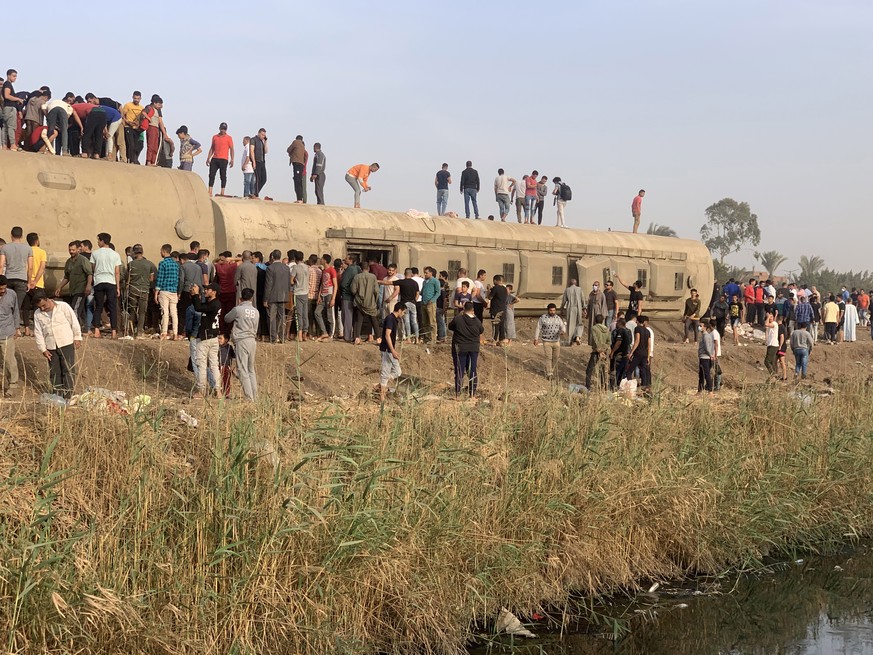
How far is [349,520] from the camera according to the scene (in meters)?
7.55

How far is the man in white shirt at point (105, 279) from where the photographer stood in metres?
15.5

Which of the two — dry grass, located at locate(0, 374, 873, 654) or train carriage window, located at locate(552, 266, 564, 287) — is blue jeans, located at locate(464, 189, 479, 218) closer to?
train carriage window, located at locate(552, 266, 564, 287)

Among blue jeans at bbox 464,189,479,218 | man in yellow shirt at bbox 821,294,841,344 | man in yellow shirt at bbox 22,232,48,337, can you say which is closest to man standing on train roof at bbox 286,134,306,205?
blue jeans at bbox 464,189,479,218

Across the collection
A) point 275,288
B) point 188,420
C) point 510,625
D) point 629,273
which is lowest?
point 510,625

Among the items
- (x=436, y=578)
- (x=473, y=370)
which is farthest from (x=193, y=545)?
(x=473, y=370)

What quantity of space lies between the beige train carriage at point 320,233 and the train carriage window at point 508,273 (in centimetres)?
4

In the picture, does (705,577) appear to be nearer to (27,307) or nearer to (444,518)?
(444,518)

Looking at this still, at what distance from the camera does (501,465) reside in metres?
9.26

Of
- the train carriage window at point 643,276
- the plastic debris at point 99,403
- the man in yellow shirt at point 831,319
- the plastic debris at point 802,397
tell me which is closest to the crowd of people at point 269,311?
the plastic debris at point 802,397

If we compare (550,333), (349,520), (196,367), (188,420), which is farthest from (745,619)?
(550,333)

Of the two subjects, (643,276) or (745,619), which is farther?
(643,276)

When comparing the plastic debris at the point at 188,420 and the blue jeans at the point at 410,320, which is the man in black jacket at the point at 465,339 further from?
the plastic debris at the point at 188,420

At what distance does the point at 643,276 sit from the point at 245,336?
1573cm

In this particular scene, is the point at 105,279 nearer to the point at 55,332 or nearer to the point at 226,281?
the point at 226,281
